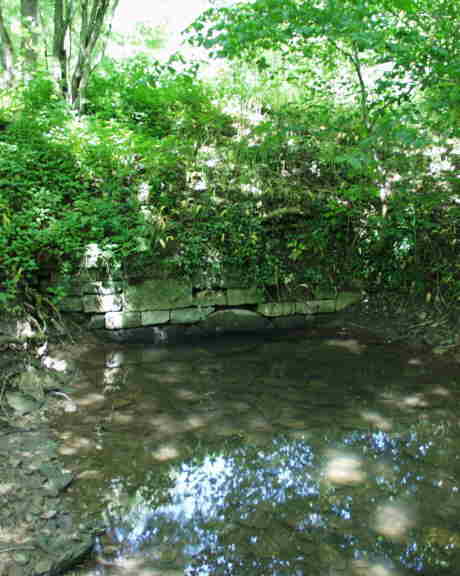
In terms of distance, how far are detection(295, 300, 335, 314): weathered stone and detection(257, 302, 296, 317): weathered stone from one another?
0.35 ft

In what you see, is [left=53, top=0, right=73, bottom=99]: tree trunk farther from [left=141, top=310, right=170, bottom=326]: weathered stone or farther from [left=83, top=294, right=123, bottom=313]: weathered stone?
[left=141, top=310, right=170, bottom=326]: weathered stone

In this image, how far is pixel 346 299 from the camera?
6.54 meters

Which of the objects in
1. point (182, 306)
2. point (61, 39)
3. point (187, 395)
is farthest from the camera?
point (61, 39)

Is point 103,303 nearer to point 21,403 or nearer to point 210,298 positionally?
point 210,298

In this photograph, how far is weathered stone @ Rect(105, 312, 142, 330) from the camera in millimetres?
5613

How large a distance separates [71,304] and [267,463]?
3367 mm

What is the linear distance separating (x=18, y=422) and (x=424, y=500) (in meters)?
2.98

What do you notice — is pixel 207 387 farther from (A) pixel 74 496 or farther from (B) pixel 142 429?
(A) pixel 74 496

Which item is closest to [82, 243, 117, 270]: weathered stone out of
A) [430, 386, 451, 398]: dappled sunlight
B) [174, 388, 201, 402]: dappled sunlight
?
[174, 388, 201, 402]: dappled sunlight

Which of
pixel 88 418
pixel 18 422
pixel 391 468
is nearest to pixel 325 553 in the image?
pixel 391 468

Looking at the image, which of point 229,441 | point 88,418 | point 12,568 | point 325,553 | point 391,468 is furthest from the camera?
point 88,418

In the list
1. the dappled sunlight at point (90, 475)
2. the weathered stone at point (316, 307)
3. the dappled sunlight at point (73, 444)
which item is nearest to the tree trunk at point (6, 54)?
the weathered stone at point (316, 307)

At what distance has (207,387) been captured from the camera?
4398 millimetres

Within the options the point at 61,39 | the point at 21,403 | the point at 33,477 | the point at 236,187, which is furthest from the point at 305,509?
the point at 61,39
